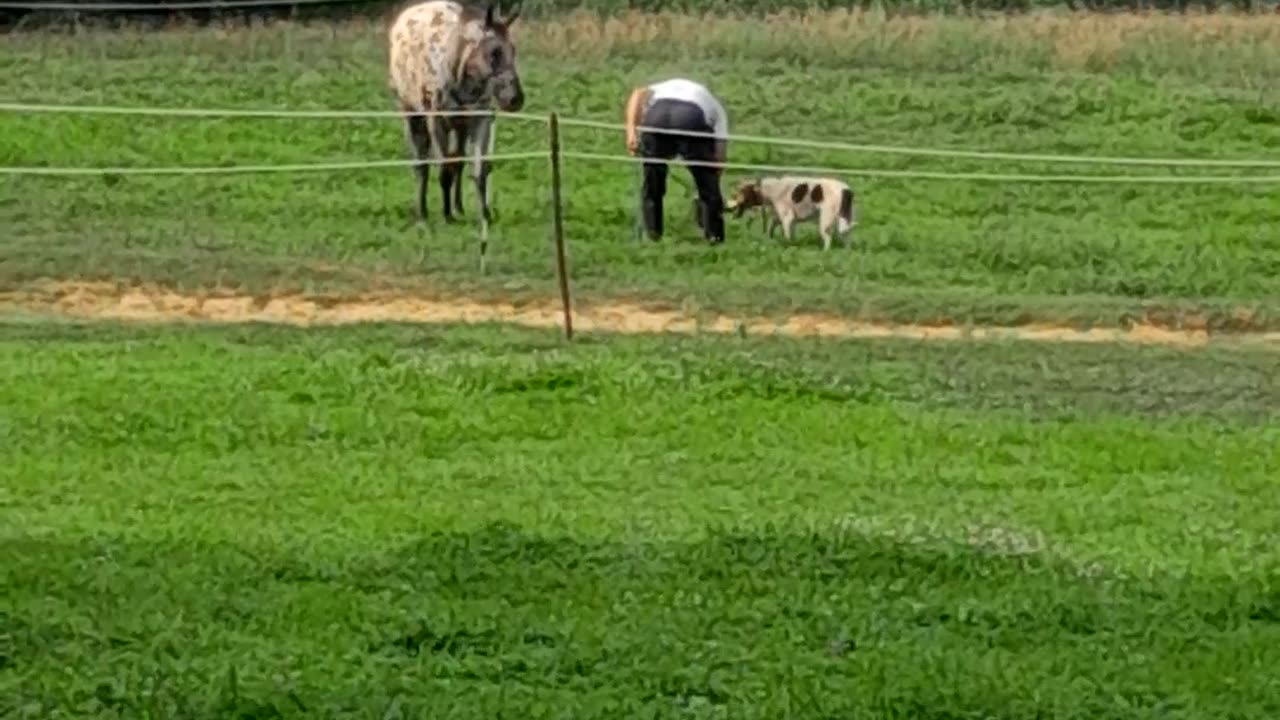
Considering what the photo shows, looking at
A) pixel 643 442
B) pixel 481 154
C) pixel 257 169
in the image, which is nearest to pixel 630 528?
pixel 643 442

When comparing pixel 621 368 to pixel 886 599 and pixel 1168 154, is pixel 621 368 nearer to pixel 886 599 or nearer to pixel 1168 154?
pixel 886 599

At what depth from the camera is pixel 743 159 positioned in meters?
20.9

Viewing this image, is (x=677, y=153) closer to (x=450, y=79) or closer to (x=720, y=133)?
(x=720, y=133)

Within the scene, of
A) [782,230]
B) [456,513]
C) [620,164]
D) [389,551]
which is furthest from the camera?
[620,164]

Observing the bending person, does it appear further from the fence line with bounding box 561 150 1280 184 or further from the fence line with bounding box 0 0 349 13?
the fence line with bounding box 0 0 349 13

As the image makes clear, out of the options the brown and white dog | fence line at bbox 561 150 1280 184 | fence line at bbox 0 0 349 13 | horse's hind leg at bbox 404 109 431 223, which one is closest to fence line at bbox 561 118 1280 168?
fence line at bbox 561 150 1280 184

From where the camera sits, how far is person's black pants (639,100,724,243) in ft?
57.9

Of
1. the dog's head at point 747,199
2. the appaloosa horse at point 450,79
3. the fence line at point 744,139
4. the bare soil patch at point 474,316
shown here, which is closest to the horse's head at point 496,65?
the appaloosa horse at point 450,79

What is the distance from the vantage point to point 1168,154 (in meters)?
20.5

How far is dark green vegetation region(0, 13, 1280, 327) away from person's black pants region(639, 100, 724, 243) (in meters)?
0.24

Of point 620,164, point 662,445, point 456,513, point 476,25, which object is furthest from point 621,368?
point 620,164

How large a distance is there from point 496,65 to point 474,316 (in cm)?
348

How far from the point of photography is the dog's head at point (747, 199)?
17.7m

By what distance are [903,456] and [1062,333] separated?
426 centimetres
